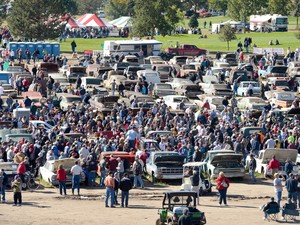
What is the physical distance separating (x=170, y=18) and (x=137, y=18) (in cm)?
380

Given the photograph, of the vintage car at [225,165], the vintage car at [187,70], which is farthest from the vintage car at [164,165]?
the vintage car at [187,70]

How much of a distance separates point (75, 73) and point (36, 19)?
24312 millimetres

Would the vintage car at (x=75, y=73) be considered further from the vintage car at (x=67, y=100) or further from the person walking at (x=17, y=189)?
the person walking at (x=17, y=189)

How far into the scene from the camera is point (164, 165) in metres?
38.3

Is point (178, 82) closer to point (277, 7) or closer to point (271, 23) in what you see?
point (271, 23)

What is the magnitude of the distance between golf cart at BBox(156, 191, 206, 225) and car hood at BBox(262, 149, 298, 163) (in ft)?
30.4

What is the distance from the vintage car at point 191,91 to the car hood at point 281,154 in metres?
22.6

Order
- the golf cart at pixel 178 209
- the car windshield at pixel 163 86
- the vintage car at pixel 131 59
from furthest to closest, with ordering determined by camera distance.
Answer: the vintage car at pixel 131 59, the car windshield at pixel 163 86, the golf cart at pixel 178 209

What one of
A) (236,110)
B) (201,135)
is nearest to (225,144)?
(201,135)

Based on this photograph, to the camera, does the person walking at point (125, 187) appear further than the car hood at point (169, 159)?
No

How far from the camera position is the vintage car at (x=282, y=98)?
186ft

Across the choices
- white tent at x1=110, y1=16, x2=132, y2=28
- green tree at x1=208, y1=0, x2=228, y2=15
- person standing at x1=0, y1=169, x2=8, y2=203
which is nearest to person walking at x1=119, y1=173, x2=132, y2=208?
person standing at x1=0, y1=169, x2=8, y2=203

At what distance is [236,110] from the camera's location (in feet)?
174

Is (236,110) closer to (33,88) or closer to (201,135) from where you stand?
(201,135)
